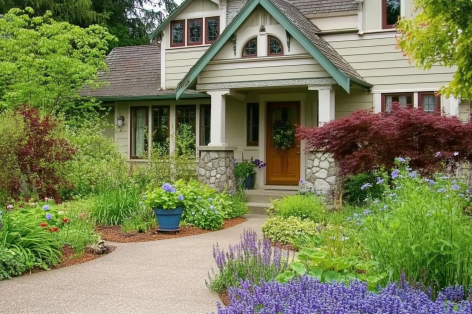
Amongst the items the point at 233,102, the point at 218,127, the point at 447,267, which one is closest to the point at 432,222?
the point at 447,267

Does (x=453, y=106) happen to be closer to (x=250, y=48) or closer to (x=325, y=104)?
(x=325, y=104)

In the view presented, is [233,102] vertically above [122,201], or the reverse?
[233,102]

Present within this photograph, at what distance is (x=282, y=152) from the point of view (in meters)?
14.4

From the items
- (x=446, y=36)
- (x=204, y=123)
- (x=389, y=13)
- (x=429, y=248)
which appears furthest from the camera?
(x=204, y=123)

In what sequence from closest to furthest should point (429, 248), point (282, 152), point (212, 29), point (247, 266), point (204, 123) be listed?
point (429, 248) < point (247, 266) < point (282, 152) < point (212, 29) < point (204, 123)

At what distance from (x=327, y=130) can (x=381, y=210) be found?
340 cm

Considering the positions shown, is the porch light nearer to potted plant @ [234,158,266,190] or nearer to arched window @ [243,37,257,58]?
potted plant @ [234,158,266,190]

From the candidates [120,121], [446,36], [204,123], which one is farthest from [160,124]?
[446,36]

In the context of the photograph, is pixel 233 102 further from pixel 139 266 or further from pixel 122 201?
pixel 139 266

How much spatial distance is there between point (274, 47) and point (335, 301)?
975 cm

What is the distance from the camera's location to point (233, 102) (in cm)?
1497

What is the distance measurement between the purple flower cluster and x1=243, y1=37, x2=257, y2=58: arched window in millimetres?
9357

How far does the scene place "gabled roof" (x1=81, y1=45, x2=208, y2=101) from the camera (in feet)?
51.5

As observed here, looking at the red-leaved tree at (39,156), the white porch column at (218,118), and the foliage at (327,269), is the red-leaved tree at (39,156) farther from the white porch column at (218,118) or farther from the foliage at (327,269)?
the foliage at (327,269)
